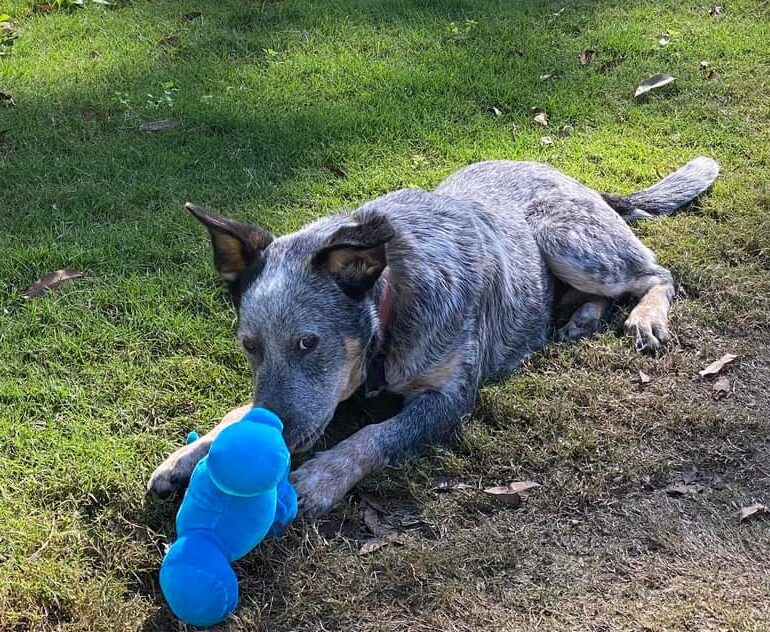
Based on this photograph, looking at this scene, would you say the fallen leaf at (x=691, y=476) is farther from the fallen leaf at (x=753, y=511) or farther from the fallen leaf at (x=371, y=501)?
the fallen leaf at (x=371, y=501)

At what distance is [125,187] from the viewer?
5980 millimetres

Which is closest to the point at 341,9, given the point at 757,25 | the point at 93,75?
the point at 93,75

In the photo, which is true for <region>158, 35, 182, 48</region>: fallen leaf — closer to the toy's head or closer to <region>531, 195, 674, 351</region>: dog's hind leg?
<region>531, 195, 674, 351</region>: dog's hind leg

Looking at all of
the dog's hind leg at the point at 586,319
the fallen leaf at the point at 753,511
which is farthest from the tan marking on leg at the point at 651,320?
the fallen leaf at the point at 753,511

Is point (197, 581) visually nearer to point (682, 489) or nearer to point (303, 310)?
point (303, 310)

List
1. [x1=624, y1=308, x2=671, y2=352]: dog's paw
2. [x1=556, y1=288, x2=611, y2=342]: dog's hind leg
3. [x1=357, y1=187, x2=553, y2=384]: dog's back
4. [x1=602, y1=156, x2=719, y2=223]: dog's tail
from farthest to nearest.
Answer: [x1=602, y1=156, x2=719, y2=223]: dog's tail → [x1=556, y1=288, x2=611, y2=342]: dog's hind leg → [x1=624, y1=308, x2=671, y2=352]: dog's paw → [x1=357, y1=187, x2=553, y2=384]: dog's back

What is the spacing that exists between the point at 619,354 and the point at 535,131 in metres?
2.87

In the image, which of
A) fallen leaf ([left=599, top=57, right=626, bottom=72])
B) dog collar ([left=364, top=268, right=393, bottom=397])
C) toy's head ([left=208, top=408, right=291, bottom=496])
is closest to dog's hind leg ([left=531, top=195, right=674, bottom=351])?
dog collar ([left=364, top=268, right=393, bottom=397])

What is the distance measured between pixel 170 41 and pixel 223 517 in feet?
20.7

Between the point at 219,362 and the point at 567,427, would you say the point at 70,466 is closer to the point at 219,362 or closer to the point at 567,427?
the point at 219,362

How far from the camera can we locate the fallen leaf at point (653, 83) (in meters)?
7.31

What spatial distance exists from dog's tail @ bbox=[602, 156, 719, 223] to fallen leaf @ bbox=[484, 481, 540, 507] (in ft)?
8.38

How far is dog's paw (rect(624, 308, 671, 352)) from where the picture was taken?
4.61 m

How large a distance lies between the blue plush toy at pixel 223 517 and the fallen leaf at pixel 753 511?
79.3 inches
